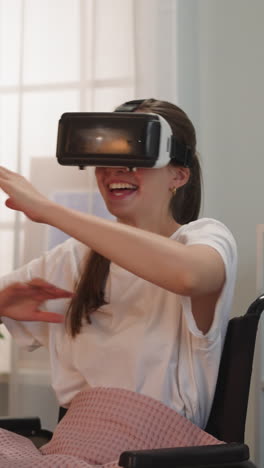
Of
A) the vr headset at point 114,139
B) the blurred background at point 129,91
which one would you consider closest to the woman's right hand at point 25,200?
the vr headset at point 114,139

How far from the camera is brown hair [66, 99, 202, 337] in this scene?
4.64 feet

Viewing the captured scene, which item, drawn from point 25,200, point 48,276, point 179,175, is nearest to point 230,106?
point 179,175

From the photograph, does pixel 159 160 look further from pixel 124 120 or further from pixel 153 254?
pixel 153 254

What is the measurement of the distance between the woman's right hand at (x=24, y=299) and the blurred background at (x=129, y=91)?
0.67 m

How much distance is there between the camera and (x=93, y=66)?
210 centimetres

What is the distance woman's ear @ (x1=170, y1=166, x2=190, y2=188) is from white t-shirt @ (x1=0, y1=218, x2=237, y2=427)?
0.11 metres

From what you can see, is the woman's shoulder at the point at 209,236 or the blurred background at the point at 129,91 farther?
the blurred background at the point at 129,91

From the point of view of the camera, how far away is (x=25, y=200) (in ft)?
3.84

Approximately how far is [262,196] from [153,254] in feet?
2.99

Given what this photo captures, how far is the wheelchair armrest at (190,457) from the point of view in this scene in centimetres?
103

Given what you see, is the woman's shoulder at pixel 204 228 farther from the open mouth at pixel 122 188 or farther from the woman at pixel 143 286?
the open mouth at pixel 122 188

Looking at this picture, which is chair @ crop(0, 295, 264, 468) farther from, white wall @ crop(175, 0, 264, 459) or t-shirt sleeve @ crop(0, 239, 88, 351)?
white wall @ crop(175, 0, 264, 459)

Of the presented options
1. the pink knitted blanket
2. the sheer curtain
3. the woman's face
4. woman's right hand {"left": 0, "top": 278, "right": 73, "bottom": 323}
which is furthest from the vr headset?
the sheer curtain

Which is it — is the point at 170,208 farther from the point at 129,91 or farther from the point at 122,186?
the point at 129,91
